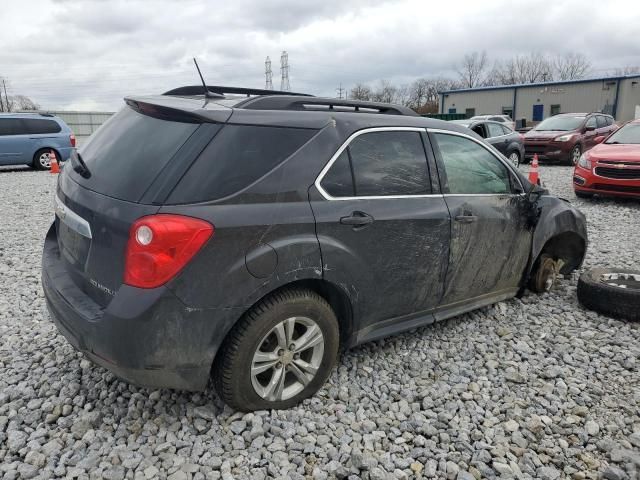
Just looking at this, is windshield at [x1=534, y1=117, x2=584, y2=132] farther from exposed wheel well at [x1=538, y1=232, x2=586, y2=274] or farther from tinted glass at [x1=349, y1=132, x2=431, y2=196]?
tinted glass at [x1=349, y1=132, x2=431, y2=196]

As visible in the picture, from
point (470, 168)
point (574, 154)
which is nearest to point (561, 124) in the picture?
point (574, 154)

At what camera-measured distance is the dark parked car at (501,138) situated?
541 inches

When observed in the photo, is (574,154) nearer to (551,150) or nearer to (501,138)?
(551,150)

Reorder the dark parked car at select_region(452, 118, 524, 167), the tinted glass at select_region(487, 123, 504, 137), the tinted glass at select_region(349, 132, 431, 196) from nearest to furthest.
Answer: the tinted glass at select_region(349, 132, 431, 196)
the dark parked car at select_region(452, 118, 524, 167)
the tinted glass at select_region(487, 123, 504, 137)

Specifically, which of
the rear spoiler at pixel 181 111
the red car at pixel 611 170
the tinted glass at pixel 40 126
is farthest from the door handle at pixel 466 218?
the tinted glass at pixel 40 126

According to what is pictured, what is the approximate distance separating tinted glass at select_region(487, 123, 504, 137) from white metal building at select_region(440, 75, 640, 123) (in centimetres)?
2794

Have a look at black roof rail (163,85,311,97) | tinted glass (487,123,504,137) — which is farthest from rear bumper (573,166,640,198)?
black roof rail (163,85,311,97)

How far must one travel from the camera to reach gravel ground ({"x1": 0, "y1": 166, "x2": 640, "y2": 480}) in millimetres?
2514

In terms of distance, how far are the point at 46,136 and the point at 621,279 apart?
50.2 ft

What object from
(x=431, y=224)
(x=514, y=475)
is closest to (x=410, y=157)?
(x=431, y=224)

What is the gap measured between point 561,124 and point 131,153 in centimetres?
1659

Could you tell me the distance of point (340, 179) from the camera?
2.93 m

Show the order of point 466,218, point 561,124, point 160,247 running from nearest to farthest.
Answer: point 160,247, point 466,218, point 561,124

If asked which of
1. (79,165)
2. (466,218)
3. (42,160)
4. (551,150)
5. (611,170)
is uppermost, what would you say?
(79,165)
